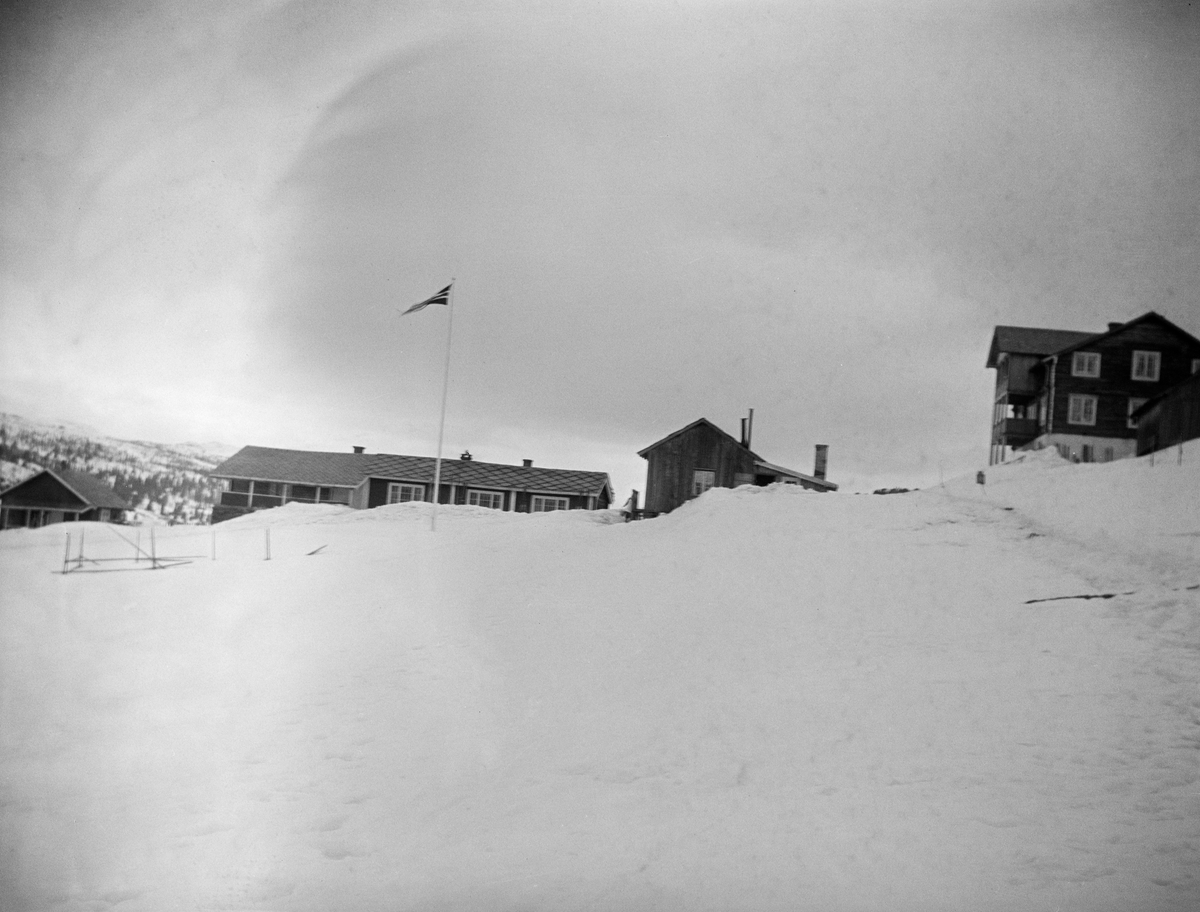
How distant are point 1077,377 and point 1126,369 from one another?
228 millimetres

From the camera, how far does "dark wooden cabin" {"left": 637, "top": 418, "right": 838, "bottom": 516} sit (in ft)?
13.6

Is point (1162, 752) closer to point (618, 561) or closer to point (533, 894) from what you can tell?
point (533, 894)

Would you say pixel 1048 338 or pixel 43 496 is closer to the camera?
pixel 43 496

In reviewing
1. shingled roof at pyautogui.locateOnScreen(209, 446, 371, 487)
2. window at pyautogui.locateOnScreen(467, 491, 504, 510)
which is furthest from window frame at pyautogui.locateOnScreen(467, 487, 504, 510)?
shingled roof at pyautogui.locateOnScreen(209, 446, 371, 487)

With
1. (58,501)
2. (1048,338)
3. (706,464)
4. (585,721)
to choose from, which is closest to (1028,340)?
(1048,338)

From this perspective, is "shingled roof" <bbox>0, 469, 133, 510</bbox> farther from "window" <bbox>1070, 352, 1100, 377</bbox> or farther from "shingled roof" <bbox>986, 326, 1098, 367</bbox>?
"window" <bbox>1070, 352, 1100, 377</bbox>

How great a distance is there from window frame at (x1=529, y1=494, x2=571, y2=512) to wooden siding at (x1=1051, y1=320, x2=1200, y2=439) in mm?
3105

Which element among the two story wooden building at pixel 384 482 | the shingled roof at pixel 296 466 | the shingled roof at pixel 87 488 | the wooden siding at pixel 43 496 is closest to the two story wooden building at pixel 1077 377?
the two story wooden building at pixel 384 482

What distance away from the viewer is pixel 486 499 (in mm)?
4789

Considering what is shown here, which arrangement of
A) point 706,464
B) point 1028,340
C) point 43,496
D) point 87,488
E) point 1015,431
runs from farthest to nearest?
point 1015,431 < point 706,464 < point 1028,340 < point 87,488 < point 43,496

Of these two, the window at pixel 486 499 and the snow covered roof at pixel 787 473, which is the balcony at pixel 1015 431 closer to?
the snow covered roof at pixel 787 473

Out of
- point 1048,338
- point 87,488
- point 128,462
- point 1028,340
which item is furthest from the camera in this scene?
point 1028,340

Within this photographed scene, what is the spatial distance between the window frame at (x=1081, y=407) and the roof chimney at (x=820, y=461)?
4.90 feet

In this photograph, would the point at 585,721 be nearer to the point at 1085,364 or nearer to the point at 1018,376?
the point at 1018,376
